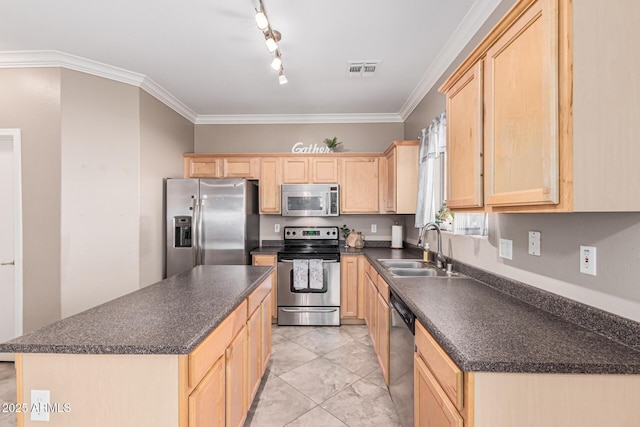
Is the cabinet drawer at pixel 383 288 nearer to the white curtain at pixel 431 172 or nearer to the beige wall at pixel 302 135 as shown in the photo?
the white curtain at pixel 431 172

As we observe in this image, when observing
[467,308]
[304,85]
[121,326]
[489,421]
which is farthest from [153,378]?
[304,85]

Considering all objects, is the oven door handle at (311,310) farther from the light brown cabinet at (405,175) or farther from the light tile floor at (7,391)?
the light tile floor at (7,391)

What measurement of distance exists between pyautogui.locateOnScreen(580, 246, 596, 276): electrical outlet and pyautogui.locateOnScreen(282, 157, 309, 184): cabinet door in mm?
3111

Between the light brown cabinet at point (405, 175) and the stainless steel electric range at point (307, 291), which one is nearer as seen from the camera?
the light brown cabinet at point (405, 175)

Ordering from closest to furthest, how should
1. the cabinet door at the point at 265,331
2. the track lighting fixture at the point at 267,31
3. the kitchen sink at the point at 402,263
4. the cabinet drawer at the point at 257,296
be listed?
the track lighting fixture at the point at 267,31 → the cabinet drawer at the point at 257,296 → the cabinet door at the point at 265,331 → the kitchen sink at the point at 402,263

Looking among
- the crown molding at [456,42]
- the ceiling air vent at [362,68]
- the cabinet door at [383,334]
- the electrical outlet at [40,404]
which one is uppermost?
the ceiling air vent at [362,68]

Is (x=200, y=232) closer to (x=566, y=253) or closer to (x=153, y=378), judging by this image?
(x=153, y=378)

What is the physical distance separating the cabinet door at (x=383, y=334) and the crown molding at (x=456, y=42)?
2073 mm

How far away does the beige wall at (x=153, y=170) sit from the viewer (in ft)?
10.2

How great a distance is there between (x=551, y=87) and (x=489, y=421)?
1.10 m

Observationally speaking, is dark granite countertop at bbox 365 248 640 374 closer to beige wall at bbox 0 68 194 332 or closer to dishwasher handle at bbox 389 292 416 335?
dishwasher handle at bbox 389 292 416 335

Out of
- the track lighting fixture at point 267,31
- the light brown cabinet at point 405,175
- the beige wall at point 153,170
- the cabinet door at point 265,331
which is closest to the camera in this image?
the track lighting fixture at point 267,31

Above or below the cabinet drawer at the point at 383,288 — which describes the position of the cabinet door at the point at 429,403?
below

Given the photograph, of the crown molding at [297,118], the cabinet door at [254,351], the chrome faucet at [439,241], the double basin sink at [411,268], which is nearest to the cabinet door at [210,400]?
the cabinet door at [254,351]
